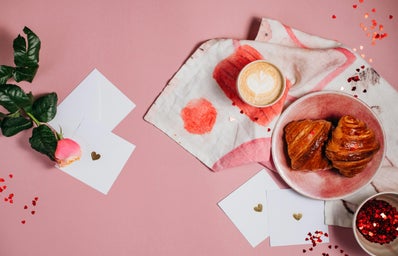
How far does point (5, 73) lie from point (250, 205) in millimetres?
767

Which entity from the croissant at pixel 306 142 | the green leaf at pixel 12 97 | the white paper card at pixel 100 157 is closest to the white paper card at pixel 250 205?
the croissant at pixel 306 142

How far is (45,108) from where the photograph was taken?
1182mm

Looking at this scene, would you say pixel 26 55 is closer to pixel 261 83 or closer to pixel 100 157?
pixel 100 157

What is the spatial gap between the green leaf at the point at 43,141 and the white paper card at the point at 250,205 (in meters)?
0.49

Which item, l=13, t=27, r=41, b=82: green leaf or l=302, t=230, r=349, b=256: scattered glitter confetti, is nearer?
l=13, t=27, r=41, b=82: green leaf

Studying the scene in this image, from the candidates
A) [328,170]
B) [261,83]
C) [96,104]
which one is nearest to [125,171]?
[96,104]

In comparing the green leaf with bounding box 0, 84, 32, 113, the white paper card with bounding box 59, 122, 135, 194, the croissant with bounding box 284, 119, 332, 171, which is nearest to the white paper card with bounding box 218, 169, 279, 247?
the croissant with bounding box 284, 119, 332, 171

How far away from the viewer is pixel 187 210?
127cm

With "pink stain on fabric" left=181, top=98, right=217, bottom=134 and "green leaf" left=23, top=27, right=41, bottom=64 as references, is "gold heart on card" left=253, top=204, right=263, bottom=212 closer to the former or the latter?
"pink stain on fabric" left=181, top=98, right=217, bottom=134

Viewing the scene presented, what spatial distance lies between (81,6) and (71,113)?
1.02 feet

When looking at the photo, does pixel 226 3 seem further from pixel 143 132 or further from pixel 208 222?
pixel 208 222

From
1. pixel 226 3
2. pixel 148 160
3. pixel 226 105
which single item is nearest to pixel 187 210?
pixel 148 160

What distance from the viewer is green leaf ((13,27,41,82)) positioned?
1147 mm

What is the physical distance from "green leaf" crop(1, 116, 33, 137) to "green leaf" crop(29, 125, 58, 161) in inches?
1.4
